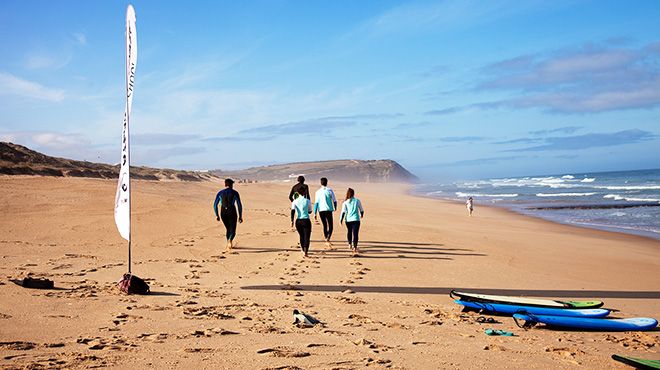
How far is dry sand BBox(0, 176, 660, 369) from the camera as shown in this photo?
4.98m

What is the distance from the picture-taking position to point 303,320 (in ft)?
20.0

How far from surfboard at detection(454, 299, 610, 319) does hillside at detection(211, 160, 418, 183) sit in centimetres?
9809

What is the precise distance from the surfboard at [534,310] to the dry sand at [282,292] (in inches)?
7.7

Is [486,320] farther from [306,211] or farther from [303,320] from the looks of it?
[306,211]

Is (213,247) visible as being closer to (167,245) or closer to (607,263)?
(167,245)

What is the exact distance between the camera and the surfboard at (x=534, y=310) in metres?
6.95

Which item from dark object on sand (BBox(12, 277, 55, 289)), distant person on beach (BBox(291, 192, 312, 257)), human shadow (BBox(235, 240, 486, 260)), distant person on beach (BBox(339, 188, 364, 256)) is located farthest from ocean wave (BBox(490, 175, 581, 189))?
dark object on sand (BBox(12, 277, 55, 289))

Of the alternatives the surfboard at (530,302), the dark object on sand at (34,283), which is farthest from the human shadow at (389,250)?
the dark object on sand at (34,283)

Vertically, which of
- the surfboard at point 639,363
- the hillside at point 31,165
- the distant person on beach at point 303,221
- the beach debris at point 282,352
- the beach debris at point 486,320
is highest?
the hillside at point 31,165

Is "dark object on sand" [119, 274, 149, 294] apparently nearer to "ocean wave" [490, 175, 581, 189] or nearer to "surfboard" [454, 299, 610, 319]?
"surfboard" [454, 299, 610, 319]

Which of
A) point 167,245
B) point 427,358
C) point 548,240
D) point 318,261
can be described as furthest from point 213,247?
point 548,240

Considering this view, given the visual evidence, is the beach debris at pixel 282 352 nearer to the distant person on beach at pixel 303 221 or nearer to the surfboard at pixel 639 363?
the surfboard at pixel 639 363

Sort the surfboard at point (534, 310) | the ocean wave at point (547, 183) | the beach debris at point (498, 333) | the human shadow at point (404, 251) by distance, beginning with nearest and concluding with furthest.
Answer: the beach debris at point (498, 333) < the surfboard at point (534, 310) < the human shadow at point (404, 251) < the ocean wave at point (547, 183)

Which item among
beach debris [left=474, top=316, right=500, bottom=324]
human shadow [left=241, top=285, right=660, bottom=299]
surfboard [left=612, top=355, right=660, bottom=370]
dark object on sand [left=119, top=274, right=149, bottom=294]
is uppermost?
dark object on sand [left=119, top=274, right=149, bottom=294]
